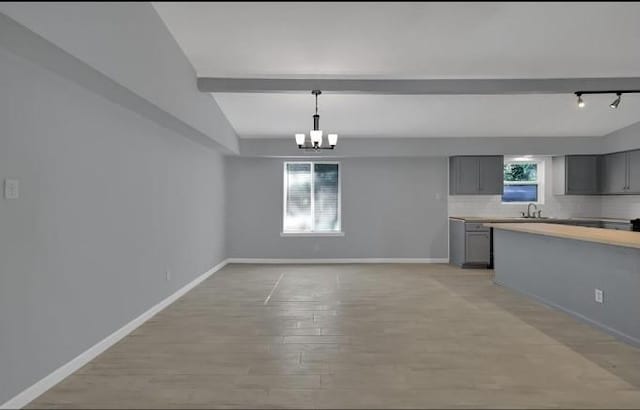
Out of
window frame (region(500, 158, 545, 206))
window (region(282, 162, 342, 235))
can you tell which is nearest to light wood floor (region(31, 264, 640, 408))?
window (region(282, 162, 342, 235))

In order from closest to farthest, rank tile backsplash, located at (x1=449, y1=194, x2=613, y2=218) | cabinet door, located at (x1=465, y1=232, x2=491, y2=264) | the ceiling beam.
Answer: the ceiling beam
cabinet door, located at (x1=465, y1=232, x2=491, y2=264)
tile backsplash, located at (x1=449, y1=194, x2=613, y2=218)

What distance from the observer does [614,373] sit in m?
2.98

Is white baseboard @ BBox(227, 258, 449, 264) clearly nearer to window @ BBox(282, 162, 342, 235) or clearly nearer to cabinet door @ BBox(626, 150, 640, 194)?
window @ BBox(282, 162, 342, 235)

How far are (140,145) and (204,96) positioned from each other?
1.25 metres

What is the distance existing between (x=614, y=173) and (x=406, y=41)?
5654mm

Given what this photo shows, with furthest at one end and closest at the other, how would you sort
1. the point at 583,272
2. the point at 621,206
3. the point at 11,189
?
the point at 621,206 < the point at 583,272 < the point at 11,189

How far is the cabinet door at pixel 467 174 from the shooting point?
774cm

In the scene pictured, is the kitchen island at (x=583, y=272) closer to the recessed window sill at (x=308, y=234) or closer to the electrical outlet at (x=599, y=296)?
the electrical outlet at (x=599, y=296)

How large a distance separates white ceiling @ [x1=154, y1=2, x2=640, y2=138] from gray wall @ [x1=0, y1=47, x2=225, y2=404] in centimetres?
113

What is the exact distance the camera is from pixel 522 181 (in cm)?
816

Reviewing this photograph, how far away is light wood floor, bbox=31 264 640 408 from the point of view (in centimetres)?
262

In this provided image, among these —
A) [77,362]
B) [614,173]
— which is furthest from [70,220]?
[614,173]

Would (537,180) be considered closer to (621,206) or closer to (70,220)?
(621,206)

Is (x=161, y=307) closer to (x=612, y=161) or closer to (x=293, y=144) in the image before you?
(x=293, y=144)
